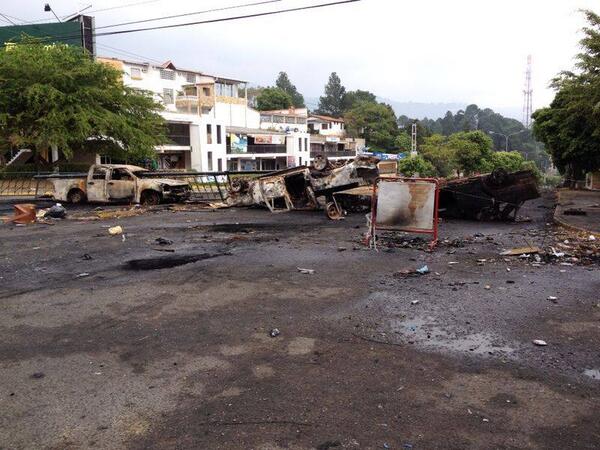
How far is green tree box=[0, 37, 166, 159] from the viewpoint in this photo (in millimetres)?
27297

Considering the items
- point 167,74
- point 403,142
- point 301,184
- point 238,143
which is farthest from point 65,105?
point 403,142

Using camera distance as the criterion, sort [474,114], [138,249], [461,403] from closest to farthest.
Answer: [461,403] < [138,249] < [474,114]

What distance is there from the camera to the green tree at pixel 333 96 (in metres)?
130

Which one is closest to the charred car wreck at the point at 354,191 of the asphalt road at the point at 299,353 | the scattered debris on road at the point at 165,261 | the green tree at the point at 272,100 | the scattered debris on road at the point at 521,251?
the scattered debris on road at the point at 521,251

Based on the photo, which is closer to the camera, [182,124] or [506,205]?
[506,205]

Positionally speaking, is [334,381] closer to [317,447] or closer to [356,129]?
[317,447]

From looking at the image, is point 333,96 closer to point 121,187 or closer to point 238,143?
point 238,143

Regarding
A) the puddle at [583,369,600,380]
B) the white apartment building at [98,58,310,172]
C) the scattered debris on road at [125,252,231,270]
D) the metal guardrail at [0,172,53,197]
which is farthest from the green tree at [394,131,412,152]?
the puddle at [583,369,600,380]

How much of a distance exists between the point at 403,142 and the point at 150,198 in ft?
255

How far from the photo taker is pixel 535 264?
30.3 feet

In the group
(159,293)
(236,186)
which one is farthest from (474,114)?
(159,293)

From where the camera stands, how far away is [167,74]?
57469 mm

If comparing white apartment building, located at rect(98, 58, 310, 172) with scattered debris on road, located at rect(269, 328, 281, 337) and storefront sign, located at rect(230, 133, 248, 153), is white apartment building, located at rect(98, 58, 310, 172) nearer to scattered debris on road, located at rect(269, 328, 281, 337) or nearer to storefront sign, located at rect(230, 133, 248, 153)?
storefront sign, located at rect(230, 133, 248, 153)

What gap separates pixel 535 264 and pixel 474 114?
626 ft
